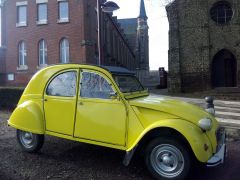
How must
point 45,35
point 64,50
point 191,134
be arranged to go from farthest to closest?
point 45,35 → point 64,50 → point 191,134

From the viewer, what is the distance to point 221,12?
73.9 ft

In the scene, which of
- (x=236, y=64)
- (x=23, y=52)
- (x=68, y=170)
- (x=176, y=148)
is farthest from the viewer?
(x=23, y=52)

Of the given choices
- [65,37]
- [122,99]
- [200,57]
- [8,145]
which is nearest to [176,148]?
[122,99]

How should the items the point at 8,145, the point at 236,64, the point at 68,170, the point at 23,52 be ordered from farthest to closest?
the point at 23,52 → the point at 236,64 → the point at 8,145 → the point at 68,170

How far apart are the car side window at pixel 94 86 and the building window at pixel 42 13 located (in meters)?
25.7

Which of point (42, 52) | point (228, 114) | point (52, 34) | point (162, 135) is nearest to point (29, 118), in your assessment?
point (162, 135)

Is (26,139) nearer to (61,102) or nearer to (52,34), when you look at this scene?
(61,102)

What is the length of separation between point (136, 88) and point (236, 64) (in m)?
16.3

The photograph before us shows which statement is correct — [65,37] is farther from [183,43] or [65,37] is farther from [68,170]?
[68,170]

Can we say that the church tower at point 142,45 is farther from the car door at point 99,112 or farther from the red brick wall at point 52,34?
the car door at point 99,112

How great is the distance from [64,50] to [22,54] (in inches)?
184

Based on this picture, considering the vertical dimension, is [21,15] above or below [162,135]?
above

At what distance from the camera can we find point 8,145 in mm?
8320

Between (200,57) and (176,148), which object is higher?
(200,57)
